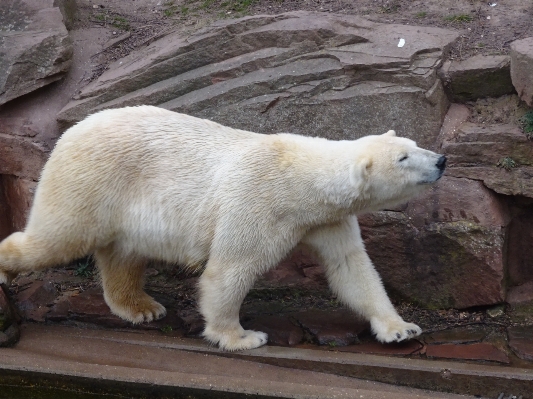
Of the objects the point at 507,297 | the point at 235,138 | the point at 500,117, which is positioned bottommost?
the point at 507,297

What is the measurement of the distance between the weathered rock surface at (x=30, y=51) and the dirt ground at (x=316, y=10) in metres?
0.35

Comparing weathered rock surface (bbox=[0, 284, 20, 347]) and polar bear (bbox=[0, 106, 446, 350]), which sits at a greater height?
polar bear (bbox=[0, 106, 446, 350])

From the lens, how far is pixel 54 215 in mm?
5164

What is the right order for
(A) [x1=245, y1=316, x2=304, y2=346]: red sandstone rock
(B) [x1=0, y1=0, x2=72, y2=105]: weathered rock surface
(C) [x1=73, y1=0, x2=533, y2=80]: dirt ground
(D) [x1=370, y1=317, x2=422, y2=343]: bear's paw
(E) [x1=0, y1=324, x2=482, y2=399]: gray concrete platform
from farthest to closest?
1. (B) [x1=0, y1=0, x2=72, y2=105]: weathered rock surface
2. (C) [x1=73, y1=0, x2=533, y2=80]: dirt ground
3. (A) [x1=245, y1=316, x2=304, y2=346]: red sandstone rock
4. (D) [x1=370, y1=317, x2=422, y2=343]: bear's paw
5. (E) [x1=0, y1=324, x2=482, y2=399]: gray concrete platform

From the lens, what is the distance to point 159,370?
4.89 metres

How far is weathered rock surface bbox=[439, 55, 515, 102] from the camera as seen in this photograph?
592cm

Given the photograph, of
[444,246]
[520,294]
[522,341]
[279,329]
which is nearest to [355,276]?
[279,329]

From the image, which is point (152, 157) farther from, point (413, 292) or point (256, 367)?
point (413, 292)

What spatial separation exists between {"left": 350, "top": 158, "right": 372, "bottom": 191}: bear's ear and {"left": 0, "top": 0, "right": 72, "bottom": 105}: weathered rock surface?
10.2ft

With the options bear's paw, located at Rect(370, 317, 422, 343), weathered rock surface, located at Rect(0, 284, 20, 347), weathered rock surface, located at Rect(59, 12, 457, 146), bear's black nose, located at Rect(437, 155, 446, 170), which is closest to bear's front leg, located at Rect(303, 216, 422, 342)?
bear's paw, located at Rect(370, 317, 422, 343)

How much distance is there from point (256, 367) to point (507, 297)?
2.00 m

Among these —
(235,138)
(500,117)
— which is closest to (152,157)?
(235,138)

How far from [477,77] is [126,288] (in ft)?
10.1

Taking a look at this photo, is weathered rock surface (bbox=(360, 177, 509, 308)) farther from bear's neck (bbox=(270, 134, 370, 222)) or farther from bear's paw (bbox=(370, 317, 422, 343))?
bear's neck (bbox=(270, 134, 370, 222))
